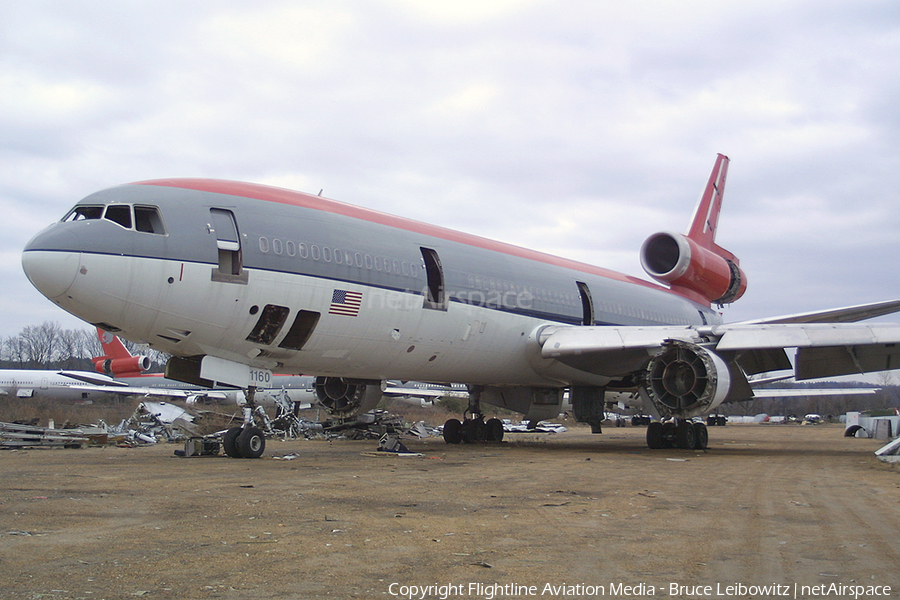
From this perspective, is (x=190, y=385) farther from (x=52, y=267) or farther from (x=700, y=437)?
(x=52, y=267)

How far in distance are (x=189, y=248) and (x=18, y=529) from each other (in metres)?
5.67

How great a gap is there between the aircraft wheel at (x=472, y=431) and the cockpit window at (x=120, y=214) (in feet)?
36.2

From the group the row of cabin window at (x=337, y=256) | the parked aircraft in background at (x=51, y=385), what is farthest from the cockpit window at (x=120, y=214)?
the parked aircraft in background at (x=51, y=385)

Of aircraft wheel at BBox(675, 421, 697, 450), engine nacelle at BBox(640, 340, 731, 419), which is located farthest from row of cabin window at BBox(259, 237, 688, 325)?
aircraft wheel at BBox(675, 421, 697, 450)

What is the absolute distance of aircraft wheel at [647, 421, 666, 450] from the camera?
16.8m

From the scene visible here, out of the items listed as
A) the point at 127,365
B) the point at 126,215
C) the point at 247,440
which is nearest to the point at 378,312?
the point at 247,440

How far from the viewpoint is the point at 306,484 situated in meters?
8.78

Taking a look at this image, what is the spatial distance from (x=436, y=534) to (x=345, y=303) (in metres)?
7.03

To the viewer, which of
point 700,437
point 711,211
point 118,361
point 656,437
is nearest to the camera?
point 656,437

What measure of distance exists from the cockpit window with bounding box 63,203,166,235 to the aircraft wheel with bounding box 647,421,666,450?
11.3 m

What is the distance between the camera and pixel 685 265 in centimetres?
2211

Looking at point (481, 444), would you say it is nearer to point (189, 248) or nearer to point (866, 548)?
point (189, 248)

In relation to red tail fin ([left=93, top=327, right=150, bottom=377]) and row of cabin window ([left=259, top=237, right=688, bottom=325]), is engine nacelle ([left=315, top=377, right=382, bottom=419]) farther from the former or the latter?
red tail fin ([left=93, top=327, right=150, bottom=377])

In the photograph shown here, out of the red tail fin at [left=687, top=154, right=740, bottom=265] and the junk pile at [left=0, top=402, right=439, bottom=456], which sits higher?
the red tail fin at [left=687, top=154, right=740, bottom=265]
